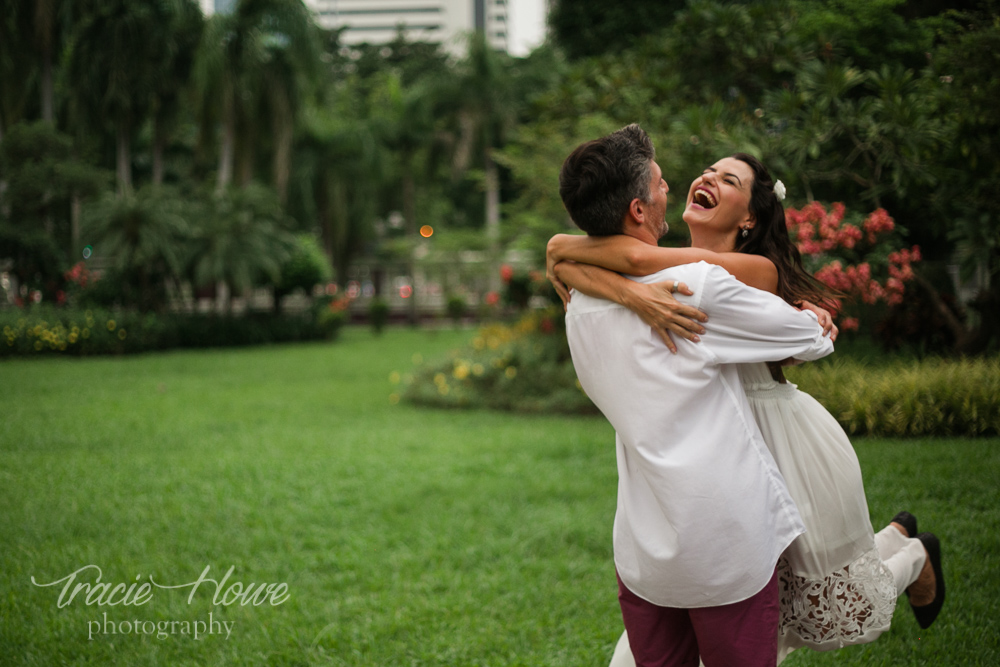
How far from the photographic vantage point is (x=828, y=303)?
2094mm

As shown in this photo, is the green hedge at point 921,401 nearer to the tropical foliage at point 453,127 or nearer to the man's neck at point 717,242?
the tropical foliage at point 453,127

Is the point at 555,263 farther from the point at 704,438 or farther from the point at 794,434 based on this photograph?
the point at 794,434

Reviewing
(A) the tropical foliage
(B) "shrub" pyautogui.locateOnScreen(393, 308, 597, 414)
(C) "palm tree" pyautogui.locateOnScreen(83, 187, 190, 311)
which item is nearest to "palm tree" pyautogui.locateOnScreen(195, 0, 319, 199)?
(A) the tropical foliage

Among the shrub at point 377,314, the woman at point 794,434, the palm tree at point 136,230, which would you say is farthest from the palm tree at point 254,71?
the woman at point 794,434

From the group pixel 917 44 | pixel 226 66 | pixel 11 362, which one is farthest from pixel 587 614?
pixel 226 66

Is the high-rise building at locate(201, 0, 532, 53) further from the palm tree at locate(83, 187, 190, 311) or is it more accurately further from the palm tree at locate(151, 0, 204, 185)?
the palm tree at locate(83, 187, 190, 311)

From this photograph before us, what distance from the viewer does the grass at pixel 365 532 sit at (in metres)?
3.20

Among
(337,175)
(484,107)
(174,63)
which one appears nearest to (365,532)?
(174,63)

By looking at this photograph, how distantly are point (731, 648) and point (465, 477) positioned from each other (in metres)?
4.19

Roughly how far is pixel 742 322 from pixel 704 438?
11.1 inches

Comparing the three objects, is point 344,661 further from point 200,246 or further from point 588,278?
point 200,246

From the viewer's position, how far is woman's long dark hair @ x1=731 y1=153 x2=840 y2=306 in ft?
6.67

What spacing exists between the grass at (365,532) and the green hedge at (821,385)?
0.96 ft

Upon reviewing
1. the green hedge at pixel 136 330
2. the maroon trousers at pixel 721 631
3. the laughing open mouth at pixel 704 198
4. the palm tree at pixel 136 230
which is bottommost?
the green hedge at pixel 136 330
